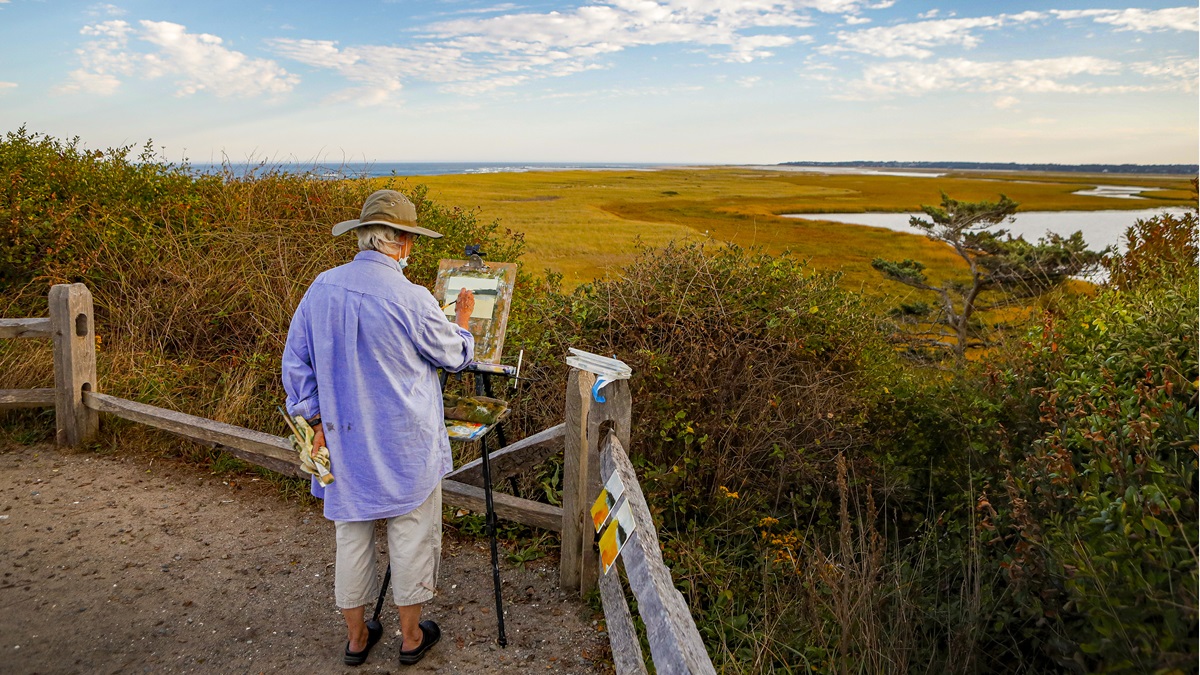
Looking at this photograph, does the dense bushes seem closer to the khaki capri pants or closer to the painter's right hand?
the khaki capri pants

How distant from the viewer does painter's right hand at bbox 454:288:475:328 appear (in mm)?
4055

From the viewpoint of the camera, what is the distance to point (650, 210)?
38594mm

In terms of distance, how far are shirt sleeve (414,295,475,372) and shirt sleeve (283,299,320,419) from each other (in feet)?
1.44

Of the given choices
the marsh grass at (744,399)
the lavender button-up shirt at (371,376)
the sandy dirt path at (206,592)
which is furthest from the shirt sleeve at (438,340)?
the marsh grass at (744,399)

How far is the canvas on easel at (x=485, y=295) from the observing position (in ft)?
13.7

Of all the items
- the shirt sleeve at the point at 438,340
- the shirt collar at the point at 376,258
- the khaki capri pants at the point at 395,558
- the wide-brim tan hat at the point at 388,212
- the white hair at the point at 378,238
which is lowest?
the khaki capri pants at the point at 395,558

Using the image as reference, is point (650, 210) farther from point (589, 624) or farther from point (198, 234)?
point (589, 624)

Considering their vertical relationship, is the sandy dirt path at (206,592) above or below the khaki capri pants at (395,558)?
below

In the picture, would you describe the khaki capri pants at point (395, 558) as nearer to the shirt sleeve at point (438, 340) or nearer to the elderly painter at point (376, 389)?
the elderly painter at point (376, 389)

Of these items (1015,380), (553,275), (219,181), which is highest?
(219,181)

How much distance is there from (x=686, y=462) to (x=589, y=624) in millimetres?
1461

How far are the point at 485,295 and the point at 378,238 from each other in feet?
3.93

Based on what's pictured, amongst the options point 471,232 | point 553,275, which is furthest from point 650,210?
point 553,275

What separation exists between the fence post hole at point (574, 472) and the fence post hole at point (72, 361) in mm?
4314
